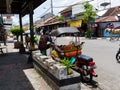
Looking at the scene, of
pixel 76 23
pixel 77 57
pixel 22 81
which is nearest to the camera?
pixel 22 81

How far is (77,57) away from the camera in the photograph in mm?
8500

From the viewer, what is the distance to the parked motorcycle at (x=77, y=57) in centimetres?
771

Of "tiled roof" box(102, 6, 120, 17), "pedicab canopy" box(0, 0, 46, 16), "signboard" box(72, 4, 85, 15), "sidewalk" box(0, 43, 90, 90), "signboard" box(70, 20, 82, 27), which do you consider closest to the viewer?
"sidewalk" box(0, 43, 90, 90)

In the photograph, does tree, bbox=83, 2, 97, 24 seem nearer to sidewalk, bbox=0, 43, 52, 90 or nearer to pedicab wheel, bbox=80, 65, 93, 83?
sidewalk, bbox=0, 43, 52, 90

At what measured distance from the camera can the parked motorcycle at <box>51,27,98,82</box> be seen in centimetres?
771

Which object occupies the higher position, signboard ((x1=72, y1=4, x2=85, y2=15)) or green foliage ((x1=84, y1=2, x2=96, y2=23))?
signboard ((x1=72, y1=4, x2=85, y2=15))

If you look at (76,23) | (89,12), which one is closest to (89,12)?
(89,12)

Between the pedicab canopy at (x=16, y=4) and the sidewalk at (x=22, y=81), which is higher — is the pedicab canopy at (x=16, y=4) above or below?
above

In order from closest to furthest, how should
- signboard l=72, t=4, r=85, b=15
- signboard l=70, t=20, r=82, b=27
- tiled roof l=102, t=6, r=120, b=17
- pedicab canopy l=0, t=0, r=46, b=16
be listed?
pedicab canopy l=0, t=0, r=46, b=16
tiled roof l=102, t=6, r=120, b=17
signboard l=70, t=20, r=82, b=27
signboard l=72, t=4, r=85, b=15

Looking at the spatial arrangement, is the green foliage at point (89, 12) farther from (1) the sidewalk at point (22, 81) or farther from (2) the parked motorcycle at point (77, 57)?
(1) the sidewalk at point (22, 81)

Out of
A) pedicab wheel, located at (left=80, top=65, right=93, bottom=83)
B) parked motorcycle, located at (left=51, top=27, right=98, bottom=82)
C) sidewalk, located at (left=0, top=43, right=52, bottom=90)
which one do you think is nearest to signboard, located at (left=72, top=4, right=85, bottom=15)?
parked motorcycle, located at (left=51, top=27, right=98, bottom=82)

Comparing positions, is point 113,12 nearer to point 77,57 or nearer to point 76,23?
point 76,23

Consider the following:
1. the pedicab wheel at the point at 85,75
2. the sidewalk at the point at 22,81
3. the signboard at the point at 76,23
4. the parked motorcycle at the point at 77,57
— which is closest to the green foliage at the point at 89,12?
the signboard at the point at 76,23

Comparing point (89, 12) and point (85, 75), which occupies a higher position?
point (89, 12)
